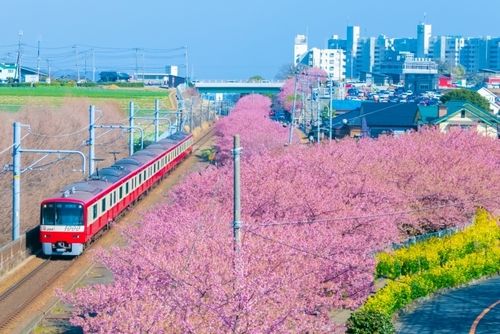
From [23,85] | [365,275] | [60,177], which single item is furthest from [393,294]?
[23,85]

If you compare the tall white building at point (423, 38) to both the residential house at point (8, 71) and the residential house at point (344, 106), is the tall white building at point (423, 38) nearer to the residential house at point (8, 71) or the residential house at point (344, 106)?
the residential house at point (8, 71)

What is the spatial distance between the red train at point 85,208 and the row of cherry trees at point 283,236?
2371 millimetres

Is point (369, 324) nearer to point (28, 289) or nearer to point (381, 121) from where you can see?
point (28, 289)

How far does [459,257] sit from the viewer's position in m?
17.8

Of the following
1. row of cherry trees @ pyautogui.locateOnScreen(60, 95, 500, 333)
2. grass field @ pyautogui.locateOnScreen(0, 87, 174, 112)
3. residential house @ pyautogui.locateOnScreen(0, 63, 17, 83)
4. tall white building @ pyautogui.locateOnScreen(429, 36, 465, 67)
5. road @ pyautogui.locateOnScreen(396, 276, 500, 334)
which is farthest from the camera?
tall white building @ pyautogui.locateOnScreen(429, 36, 465, 67)

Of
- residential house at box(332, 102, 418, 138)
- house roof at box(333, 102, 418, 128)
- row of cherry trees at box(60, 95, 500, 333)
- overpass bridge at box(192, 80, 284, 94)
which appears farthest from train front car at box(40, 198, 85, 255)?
overpass bridge at box(192, 80, 284, 94)

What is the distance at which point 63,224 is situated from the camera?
60.1 feet

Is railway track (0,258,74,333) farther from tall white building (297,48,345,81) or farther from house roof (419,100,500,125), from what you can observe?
tall white building (297,48,345,81)

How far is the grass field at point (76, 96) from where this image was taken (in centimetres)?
6022

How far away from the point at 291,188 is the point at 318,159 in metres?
4.16

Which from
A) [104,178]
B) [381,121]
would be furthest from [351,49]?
[104,178]

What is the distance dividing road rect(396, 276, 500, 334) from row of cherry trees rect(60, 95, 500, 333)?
1503 millimetres

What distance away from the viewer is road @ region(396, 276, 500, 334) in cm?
1387

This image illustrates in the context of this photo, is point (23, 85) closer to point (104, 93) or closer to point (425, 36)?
point (104, 93)
